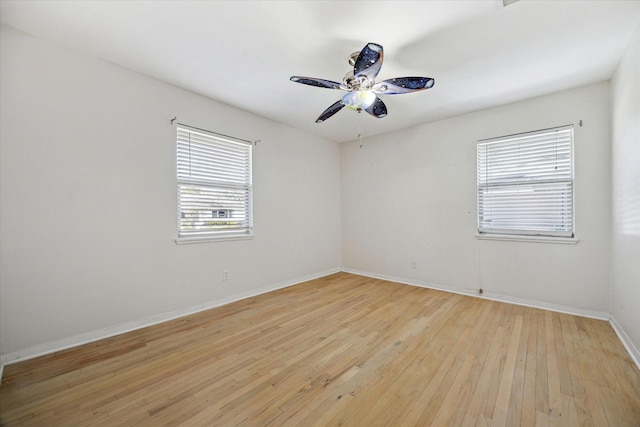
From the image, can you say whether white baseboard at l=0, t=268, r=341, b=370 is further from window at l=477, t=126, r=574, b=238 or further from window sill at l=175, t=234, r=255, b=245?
window at l=477, t=126, r=574, b=238

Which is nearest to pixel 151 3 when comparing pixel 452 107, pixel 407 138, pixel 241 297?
pixel 241 297

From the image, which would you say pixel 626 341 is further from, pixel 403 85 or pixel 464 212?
pixel 403 85

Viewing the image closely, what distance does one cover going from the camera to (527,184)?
339cm

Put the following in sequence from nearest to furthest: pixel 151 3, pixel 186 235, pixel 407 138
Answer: pixel 151 3, pixel 186 235, pixel 407 138

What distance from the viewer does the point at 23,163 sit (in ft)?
7.10

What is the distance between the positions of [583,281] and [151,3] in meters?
4.90

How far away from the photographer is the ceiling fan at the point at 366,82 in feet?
6.51

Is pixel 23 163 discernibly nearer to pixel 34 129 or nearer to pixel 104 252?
pixel 34 129

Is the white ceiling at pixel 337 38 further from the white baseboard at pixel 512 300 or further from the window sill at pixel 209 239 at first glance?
the white baseboard at pixel 512 300

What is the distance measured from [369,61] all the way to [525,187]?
280 cm

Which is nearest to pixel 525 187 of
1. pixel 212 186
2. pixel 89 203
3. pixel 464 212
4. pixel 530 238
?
pixel 530 238

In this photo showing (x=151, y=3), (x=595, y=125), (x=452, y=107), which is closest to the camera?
(x=151, y=3)

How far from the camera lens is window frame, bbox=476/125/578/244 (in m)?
3.13

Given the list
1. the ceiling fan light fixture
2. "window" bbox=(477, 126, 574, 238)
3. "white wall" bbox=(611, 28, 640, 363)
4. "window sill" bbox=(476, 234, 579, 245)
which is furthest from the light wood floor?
the ceiling fan light fixture
